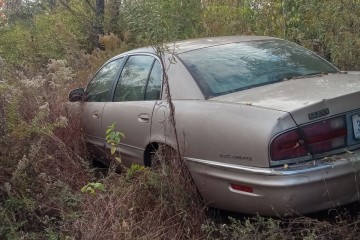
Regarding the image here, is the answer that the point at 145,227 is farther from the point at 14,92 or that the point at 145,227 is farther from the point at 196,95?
the point at 14,92

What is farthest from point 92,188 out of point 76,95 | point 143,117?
point 76,95

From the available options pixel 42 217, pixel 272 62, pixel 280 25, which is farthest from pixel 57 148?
pixel 280 25

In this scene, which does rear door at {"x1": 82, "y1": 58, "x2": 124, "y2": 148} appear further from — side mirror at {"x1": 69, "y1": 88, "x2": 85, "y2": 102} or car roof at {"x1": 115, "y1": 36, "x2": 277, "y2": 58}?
car roof at {"x1": 115, "y1": 36, "x2": 277, "y2": 58}

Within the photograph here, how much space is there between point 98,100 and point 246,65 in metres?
2.07

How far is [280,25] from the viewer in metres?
7.43

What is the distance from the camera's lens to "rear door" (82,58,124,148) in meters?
5.44

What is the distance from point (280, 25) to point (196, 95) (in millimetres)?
3936

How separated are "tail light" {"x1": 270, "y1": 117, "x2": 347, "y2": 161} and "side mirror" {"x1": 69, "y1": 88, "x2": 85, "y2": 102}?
3363 millimetres

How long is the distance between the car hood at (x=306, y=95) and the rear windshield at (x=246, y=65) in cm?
17

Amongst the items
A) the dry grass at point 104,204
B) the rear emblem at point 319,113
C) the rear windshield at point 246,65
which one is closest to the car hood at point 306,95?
the rear emblem at point 319,113

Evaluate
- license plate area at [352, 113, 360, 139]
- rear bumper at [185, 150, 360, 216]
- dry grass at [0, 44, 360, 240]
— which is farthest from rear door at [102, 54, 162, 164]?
license plate area at [352, 113, 360, 139]

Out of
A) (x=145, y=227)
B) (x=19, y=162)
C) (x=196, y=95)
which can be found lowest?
(x=145, y=227)

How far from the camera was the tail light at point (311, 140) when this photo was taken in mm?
3197

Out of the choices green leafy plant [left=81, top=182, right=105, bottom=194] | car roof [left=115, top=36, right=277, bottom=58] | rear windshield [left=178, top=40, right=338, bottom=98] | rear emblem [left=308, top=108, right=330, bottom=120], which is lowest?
green leafy plant [left=81, top=182, right=105, bottom=194]
